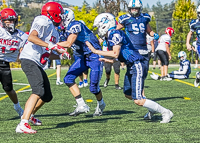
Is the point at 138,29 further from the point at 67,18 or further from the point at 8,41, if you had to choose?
the point at 8,41

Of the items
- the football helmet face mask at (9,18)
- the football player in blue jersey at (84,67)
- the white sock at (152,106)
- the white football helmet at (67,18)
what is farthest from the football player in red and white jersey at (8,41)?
the white sock at (152,106)

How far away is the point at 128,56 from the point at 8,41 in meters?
1.82

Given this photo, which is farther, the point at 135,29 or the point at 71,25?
the point at 135,29

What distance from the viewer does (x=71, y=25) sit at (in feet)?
18.0

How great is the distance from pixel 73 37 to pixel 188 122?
1.93 metres

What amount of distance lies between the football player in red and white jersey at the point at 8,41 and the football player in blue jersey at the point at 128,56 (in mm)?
1164

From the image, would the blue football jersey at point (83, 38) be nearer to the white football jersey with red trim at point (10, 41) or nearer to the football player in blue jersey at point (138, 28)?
the white football jersey with red trim at point (10, 41)

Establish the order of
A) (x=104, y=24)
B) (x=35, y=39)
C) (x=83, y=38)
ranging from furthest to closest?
(x=83, y=38) < (x=104, y=24) < (x=35, y=39)

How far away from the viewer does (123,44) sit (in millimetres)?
5207

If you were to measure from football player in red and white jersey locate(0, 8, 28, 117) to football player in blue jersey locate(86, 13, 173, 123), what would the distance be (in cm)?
116

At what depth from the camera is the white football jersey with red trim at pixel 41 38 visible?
4801mm

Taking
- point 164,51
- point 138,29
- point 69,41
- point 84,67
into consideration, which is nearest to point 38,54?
point 69,41

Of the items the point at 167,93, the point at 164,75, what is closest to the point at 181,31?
the point at 164,75

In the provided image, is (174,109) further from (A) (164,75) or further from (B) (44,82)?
(A) (164,75)
